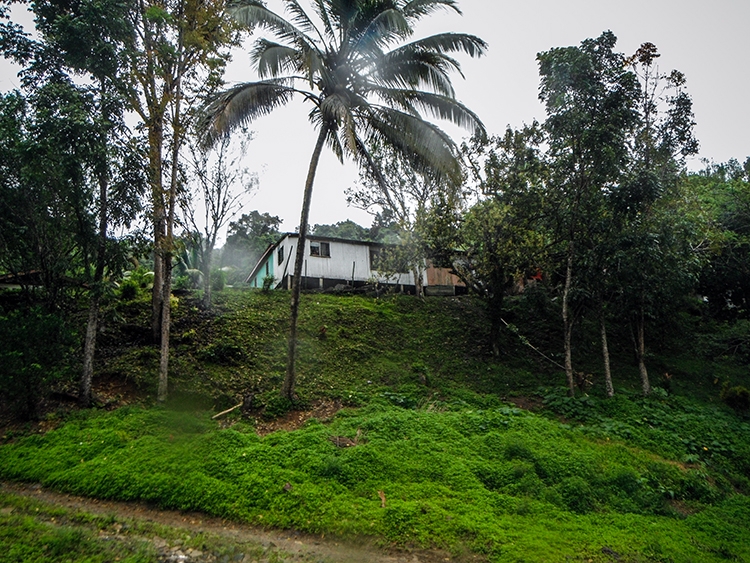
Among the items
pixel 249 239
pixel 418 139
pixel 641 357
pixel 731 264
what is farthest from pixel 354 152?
pixel 249 239

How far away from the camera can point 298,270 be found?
11.3 m

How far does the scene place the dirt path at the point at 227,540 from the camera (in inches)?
237

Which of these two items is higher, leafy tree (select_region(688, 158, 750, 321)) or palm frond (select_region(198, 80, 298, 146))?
palm frond (select_region(198, 80, 298, 146))

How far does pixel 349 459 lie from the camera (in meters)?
8.31

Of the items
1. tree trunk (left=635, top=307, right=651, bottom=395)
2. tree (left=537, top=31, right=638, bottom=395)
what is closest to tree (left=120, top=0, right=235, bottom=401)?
tree (left=537, top=31, right=638, bottom=395)

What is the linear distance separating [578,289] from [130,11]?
44.5 ft

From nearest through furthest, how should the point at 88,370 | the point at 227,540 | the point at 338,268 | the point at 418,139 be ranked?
the point at 227,540
the point at 88,370
the point at 418,139
the point at 338,268

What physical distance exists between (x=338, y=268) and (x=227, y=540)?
1722 centimetres

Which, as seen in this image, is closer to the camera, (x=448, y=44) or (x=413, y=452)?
(x=413, y=452)

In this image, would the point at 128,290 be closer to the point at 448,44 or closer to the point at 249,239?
the point at 448,44

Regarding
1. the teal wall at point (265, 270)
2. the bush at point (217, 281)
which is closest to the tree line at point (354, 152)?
the bush at point (217, 281)

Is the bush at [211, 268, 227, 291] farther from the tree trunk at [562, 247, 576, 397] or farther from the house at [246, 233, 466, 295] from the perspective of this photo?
the tree trunk at [562, 247, 576, 397]

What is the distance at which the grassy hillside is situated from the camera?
7066mm

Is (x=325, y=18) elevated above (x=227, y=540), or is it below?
above
